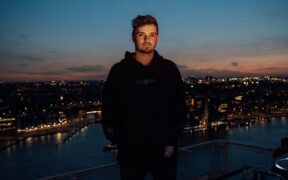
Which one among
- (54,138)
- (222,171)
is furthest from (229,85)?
(222,171)

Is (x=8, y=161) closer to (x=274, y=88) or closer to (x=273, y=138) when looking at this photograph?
(x=273, y=138)

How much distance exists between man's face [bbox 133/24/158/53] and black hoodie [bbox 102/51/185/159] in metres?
0.04

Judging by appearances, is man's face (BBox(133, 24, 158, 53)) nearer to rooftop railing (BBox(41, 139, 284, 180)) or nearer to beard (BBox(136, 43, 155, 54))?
beard (BBox(136, 43, 155, 54))

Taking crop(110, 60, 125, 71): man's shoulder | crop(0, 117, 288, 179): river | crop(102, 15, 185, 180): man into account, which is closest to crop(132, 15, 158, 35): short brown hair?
crop(102, 15, 185, 180): man

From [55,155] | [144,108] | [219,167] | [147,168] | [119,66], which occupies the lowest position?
[55,155]

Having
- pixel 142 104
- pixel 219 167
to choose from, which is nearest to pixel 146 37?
pixel 142 104

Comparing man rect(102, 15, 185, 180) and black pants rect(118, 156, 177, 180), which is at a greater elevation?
man rect(102, 15, 185, 180)

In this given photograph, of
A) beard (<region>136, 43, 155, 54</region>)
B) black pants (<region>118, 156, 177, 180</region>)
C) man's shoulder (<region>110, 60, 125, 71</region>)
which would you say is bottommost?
black pants (<region>118, 156, 177, 180</region>)

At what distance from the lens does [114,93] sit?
3.05ft

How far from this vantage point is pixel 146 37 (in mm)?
905

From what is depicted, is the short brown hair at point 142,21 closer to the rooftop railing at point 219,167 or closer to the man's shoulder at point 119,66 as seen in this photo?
the man's shoulder at point 119,66

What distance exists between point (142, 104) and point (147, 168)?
0.19 metres

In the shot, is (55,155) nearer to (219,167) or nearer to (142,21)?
(219,167)

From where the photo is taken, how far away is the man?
90 centimetres
